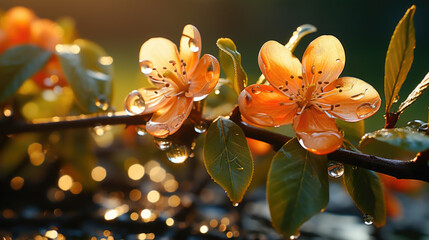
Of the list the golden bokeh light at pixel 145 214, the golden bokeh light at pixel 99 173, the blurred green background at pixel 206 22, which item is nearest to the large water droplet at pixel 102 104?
the golden bokeh light at pixel 145 214

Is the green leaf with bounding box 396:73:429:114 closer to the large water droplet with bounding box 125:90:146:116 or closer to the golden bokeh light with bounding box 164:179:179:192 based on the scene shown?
the large water droplet with bounding box 125:90:146:116

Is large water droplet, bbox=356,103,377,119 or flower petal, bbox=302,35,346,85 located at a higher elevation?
flower petal, bbox=302,35,346,85

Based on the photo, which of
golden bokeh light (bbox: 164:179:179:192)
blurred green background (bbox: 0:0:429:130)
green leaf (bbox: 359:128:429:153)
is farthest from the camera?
blurred green background (bbox: 0:0:429:130)

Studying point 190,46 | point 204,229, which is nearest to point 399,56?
point 190,46

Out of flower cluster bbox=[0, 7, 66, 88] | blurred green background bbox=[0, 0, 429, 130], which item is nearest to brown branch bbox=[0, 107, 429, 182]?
flower cluster bbox=[0, 7, 66, 88]

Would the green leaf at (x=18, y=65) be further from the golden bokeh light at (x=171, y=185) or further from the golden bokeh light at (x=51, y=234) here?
the golden bokeh light at (x=171, y=185)

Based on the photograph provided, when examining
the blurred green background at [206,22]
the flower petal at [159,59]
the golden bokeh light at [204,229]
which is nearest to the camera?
the flower petal at [159,59]

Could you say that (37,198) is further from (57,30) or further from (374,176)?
(374,176)

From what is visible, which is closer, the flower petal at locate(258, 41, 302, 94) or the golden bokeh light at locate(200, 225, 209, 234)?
the flower petal at locate(258, 41, 302, 94)
